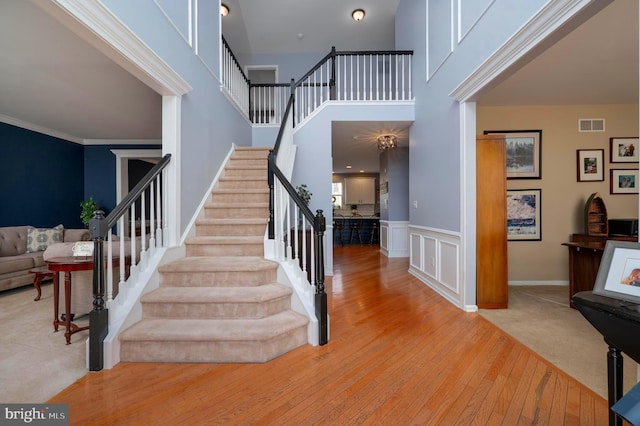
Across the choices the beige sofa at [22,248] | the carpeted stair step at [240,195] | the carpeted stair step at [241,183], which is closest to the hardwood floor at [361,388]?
the carpeted stair step at [240,195]

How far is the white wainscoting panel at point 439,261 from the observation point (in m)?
3.27

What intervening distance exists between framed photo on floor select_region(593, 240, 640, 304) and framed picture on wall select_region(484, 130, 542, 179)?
3.52m

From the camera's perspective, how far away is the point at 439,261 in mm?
3744

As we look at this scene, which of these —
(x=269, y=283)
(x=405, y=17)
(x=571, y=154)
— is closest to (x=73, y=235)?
(x=269, y=283)

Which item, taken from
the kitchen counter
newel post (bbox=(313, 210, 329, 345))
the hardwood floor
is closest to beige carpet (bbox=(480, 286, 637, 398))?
the hardwood floor

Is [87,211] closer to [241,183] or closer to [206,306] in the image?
[241,183]

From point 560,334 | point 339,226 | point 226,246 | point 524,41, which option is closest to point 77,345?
point 226,246

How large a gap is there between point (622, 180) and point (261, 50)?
7.90 m

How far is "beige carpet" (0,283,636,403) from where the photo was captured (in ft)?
5.99

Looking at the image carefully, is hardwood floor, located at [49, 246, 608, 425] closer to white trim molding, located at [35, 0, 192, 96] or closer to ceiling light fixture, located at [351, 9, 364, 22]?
white trim molding, located at [35, 0, 192, 96]

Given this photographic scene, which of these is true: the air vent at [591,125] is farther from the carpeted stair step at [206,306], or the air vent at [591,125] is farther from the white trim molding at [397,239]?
the carpeted stair step at [206,306]

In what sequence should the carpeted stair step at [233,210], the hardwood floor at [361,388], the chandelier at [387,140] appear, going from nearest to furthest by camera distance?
the hardwood floor at [361,388] → the carpeted stair step at [233,210] → the chandelier at [387,140]

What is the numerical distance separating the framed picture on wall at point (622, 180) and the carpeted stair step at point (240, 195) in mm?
5249

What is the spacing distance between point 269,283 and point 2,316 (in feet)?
9.87
